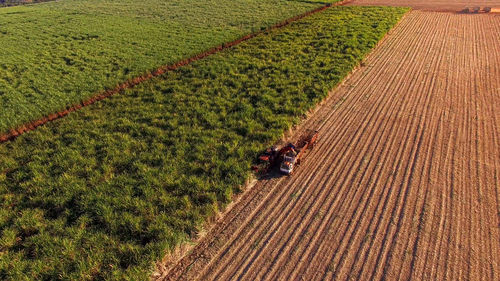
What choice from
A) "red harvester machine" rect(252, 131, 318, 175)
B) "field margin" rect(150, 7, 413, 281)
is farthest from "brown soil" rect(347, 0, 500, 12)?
"field margin" rect(150, 7, 413, 281)

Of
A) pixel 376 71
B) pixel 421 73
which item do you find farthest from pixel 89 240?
pixel 421 73

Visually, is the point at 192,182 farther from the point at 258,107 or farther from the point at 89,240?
the point at 258,107

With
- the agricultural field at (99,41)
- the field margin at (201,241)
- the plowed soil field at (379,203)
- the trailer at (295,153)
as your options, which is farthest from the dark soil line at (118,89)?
the trailer at (295,153)

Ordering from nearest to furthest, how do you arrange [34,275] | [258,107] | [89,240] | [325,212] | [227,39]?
[34,275]
[89,240]
[325,212]
[258,107]
[227,39]

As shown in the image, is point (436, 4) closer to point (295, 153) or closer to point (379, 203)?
point (295, 153)

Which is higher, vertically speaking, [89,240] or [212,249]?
[89,240]

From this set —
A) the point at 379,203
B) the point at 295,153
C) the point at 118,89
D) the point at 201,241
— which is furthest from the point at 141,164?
the point at 118,89
